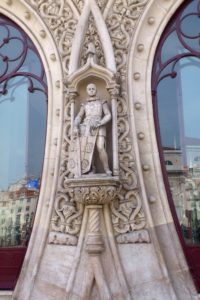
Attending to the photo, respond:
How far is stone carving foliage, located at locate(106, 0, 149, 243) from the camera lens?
394 centimetres

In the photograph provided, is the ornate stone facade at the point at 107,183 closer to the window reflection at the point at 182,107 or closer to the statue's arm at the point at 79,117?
the statue's arm at the point at 79,117

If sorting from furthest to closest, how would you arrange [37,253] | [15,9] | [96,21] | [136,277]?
[15,9], [96,21], [37,253], [136,277]

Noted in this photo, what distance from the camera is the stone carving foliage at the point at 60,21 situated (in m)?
4.61

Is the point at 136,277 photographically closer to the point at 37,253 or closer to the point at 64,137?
the point at 37,253

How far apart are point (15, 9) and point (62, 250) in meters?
3.39

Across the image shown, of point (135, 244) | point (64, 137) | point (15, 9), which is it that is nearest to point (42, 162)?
point (64, 137)

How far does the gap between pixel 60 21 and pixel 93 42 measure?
0.63m

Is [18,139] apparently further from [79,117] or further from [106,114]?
[106,114]

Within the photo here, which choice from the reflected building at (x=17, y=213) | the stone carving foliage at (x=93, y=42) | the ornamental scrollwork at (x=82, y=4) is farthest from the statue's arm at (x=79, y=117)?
the ornamental scrollwork at (x=82, y=4)

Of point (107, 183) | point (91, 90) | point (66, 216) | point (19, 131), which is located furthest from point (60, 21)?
point (66, 216)

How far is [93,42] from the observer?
4430mm

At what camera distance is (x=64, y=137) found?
432 cm

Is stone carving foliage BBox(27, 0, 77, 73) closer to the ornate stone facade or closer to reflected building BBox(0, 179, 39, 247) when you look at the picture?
the ornate stone facade

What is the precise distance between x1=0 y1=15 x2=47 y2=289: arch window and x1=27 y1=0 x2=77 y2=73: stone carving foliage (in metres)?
0.47
